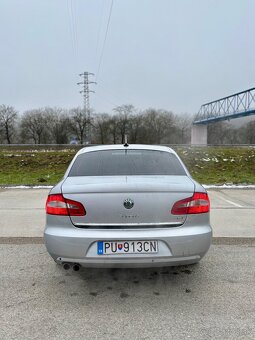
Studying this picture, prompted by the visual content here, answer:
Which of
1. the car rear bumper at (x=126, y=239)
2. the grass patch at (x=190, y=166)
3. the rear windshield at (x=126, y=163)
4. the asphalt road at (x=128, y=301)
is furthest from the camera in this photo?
the grass patch at (x=190, y=166)

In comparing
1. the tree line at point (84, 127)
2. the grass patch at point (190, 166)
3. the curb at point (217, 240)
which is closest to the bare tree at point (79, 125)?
the tree line at point (84, 127)

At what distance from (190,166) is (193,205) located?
40.7 feet

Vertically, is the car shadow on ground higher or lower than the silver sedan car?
lower

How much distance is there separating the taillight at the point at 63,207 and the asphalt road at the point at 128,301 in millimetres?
873

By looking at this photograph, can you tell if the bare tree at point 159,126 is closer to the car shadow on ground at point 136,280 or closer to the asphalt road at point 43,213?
the asphalt road at point 43,213

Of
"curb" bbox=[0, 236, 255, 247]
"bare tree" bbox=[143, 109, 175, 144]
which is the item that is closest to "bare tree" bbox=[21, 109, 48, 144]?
"bare tree" bbox=[143, 109, 175, 144]

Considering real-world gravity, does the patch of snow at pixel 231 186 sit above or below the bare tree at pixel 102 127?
below

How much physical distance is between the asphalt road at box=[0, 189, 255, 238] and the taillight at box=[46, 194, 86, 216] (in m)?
2.23

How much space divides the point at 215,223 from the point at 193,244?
3.07m

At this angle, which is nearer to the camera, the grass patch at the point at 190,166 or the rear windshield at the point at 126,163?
the rear windshield at the point at 126,163

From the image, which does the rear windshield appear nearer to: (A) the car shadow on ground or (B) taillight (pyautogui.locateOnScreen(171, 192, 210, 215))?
(B) taillight (pyautogui.locateOnScreen(171, 192, 210, 215))

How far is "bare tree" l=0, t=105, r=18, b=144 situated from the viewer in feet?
220

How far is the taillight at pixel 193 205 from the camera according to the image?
2.98 metres

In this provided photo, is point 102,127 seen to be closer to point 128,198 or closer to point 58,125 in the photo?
point 58,125
